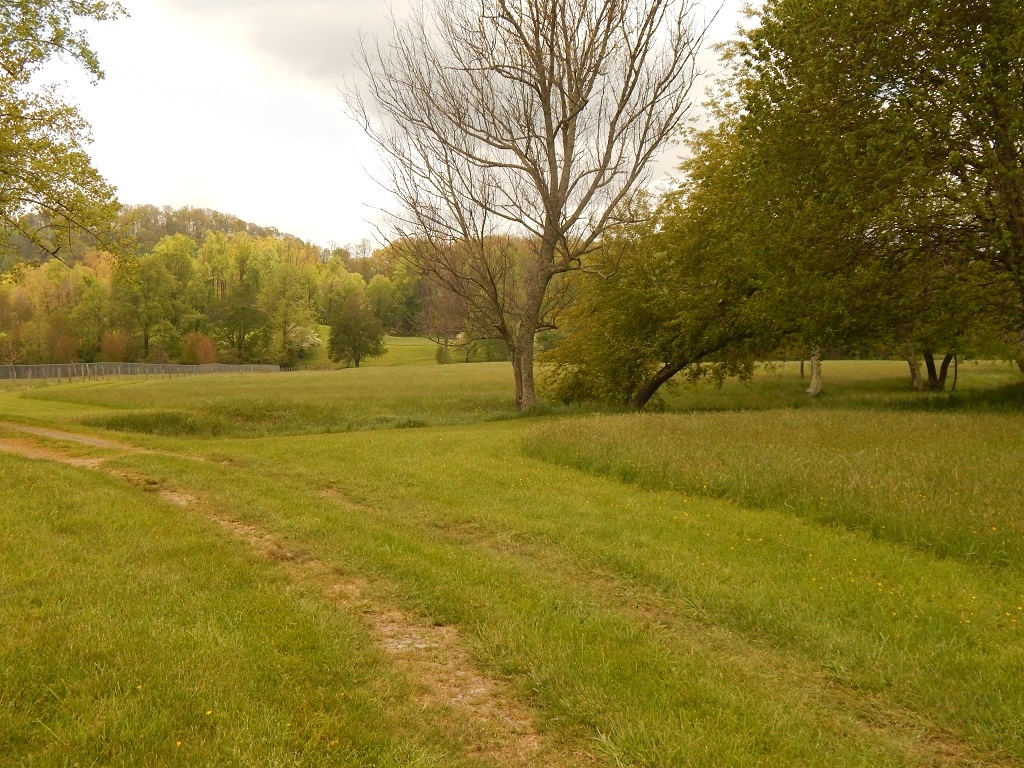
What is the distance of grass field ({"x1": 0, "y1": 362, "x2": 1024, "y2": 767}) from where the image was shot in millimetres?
3947

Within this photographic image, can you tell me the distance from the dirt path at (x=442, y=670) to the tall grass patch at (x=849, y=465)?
6171 mm

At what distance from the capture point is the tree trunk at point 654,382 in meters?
→ 27.2

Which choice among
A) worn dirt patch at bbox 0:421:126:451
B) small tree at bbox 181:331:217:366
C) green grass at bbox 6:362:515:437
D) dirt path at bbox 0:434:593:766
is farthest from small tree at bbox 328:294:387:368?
dirt path at bbox 0:434:593:766

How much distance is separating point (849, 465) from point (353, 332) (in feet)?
254

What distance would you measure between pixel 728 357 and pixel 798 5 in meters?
13.8

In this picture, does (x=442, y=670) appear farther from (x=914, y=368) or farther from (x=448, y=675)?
(x=914, y=368)

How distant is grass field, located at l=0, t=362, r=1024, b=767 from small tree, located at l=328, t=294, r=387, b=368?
234ft

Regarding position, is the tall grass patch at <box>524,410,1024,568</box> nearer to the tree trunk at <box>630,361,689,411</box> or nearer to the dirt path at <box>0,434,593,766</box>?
Answer: the dirt path at <box>0,434,593,766</box>

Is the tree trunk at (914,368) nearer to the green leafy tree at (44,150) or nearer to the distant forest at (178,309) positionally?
the green leafy tree at (44,150)

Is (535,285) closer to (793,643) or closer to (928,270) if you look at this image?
(928,270)

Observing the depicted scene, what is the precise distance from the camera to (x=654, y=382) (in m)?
27.9

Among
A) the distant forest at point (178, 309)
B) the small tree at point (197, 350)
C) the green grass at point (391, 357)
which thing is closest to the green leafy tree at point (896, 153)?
the distant forest at point (178, 309)

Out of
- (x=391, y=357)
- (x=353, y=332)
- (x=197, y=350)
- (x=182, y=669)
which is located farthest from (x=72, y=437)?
(x=391, y=357)

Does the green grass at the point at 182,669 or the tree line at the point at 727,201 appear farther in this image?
the tree line at the point at 727,201
